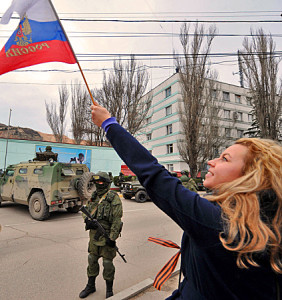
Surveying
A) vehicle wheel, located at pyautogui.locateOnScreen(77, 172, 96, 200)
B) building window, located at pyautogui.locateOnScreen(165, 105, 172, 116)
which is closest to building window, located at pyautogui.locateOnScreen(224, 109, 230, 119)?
building window, located at pyautogui.locateOnScreen(165, 105, 172, 116)

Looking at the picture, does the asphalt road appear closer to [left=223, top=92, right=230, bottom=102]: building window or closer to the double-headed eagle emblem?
the double-headed eagle emblem

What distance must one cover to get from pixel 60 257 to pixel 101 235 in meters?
1.74

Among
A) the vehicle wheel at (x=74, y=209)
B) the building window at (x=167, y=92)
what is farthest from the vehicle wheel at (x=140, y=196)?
the building window at (x=167, y=92)

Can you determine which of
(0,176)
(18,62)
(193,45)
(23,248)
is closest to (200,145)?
(193,45)

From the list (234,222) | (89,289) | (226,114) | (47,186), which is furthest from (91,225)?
(226,114)

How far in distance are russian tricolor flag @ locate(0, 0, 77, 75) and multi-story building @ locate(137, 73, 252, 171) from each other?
2521 centimetres

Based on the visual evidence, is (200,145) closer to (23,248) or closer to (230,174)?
(23,248)

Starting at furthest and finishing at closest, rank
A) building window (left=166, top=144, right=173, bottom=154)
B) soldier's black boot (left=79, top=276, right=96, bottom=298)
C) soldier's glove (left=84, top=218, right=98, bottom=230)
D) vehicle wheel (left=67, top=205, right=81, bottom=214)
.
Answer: building window (left=166, top=144, right=173, bottom=154), vehicle wheel (left=67, top=205, right=81, bottom=214), soldier's glove (left=84, top=218, right=98, bottom=230), soldier's black boot (left=79, top=276, right=96, bottom=298)

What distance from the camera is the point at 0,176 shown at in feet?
31.4

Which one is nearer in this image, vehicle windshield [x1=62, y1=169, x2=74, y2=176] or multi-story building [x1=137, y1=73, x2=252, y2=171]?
vehicle windshield [x1=62, y1=169, x2=74, y2=176]

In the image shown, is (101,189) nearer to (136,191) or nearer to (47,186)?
(47,186)

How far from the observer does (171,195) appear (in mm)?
854

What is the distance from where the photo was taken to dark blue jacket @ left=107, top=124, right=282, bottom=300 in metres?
0.79

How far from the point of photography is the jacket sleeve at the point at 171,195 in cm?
80
